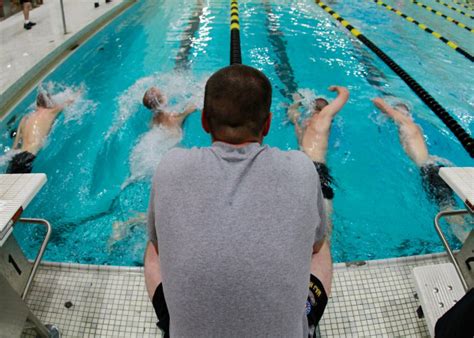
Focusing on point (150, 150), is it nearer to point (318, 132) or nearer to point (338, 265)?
point (318, 132)

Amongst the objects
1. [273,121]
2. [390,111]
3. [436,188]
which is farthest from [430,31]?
[436,188]

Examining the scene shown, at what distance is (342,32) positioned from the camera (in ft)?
23.1

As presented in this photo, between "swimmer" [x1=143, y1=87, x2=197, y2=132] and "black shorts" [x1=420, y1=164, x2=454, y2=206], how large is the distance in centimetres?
255

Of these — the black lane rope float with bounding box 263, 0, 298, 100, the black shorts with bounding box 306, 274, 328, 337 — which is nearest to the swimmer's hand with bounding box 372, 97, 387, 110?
the black lane rope float with bounding box 263, 0, 298, 100

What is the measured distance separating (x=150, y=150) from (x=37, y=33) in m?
3.99

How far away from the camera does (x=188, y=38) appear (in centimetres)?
677

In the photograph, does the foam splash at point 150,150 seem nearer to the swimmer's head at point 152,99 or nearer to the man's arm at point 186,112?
the man's arm at point 186,112

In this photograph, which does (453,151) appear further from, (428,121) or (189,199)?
(189,199)

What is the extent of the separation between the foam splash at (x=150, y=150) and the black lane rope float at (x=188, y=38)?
2.01 metres

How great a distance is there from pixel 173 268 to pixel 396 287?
1.58m

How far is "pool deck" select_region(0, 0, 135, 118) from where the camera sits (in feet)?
15.0

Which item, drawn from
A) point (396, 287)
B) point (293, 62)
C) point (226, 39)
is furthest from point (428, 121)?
point (226, 39)

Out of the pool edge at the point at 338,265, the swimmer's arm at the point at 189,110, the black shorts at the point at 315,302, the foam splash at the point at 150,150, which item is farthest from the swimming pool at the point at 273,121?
the black shorts at the point at 315,302

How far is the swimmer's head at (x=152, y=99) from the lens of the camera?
4.09m
